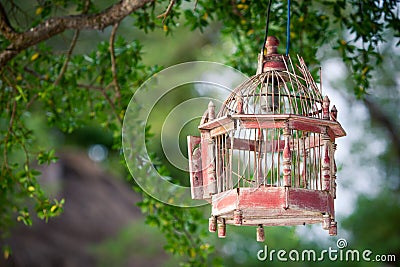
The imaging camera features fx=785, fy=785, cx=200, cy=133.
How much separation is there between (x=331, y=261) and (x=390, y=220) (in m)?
0.75

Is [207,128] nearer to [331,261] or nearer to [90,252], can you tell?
[331,261]

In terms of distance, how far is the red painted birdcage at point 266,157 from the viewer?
8.05 feet

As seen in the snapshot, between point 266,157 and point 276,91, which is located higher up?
point 276,91

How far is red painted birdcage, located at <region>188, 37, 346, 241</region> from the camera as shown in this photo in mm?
2453

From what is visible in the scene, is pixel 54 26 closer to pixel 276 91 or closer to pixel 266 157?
pixel 276 91

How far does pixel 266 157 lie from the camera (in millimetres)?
2588

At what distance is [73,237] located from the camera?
32.3 feet

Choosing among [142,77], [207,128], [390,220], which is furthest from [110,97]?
[390,220]
